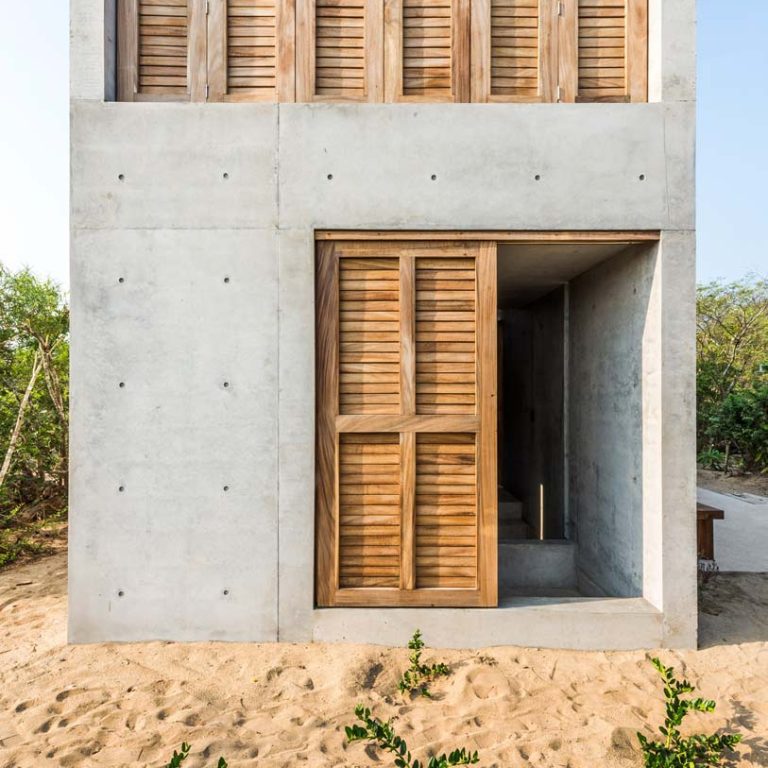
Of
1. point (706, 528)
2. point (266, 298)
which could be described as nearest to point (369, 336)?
point (266, 298)

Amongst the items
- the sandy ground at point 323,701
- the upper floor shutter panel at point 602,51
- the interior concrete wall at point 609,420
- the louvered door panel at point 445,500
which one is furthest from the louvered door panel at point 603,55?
the sandy ground at point 323,701

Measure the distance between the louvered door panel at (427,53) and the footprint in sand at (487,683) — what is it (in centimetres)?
423

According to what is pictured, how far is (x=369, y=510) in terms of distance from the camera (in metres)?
3.65

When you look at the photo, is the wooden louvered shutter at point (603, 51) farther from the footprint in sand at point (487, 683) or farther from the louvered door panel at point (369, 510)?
the footprint in sand at point (487, 683)

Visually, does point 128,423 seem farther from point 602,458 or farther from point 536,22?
point 536,22

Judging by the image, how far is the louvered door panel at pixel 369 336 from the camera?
367cm

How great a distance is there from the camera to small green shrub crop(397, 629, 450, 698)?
3.14 m

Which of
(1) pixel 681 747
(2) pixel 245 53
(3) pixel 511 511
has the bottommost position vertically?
(1) pixel 681 747

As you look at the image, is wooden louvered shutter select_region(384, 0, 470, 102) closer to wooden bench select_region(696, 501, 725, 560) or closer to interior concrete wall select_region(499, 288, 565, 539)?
interior concrete wall select_region(499, 288, 565, 539)

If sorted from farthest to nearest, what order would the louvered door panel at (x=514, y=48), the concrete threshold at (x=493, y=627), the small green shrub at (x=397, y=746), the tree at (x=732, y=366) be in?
the tree at (x=732, y=366)
the louvered door panel at (x=514, y=48)
the concrete threshold at (x=493, y=627)
the small green shrub at (x=397, y=746)

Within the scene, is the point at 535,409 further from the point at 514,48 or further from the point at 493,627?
the point at 514,48

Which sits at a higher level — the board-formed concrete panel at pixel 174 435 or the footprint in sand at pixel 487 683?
the board-formed concrete panel at pixel 174 435

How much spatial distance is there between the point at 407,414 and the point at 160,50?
11.2 feet

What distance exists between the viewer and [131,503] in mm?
3586
